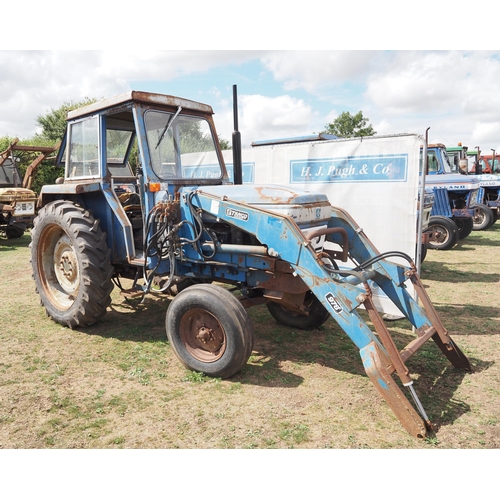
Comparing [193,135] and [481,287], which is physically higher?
[193,135]

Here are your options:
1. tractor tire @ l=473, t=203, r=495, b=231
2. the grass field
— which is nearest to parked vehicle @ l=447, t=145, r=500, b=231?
tractor tire @ l=473, t=203, r=495, b=231

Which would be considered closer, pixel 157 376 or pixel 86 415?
pixel 86 415

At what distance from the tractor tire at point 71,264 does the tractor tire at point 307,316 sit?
1.93 metres

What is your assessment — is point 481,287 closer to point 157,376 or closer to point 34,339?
point 157,376

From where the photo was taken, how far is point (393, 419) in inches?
123

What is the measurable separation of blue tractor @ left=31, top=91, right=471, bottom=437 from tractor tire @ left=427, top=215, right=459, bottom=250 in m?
6.74

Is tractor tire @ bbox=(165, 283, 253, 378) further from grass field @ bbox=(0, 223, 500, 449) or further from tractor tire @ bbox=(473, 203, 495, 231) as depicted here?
tractor tire @ bbox=(473, 203, 495, 231)

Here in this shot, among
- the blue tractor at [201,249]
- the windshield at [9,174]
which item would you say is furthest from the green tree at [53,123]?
the blue tractor at [201,249]

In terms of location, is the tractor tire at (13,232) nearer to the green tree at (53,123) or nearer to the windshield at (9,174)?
the windshield at (9,174)

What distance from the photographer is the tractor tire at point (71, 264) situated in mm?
4539

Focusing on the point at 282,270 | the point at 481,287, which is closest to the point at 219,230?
the point at 282,270

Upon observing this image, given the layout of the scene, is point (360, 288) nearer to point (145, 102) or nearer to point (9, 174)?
point (145, 102)

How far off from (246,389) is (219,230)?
1.60 meters

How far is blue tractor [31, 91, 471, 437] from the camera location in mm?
3473
